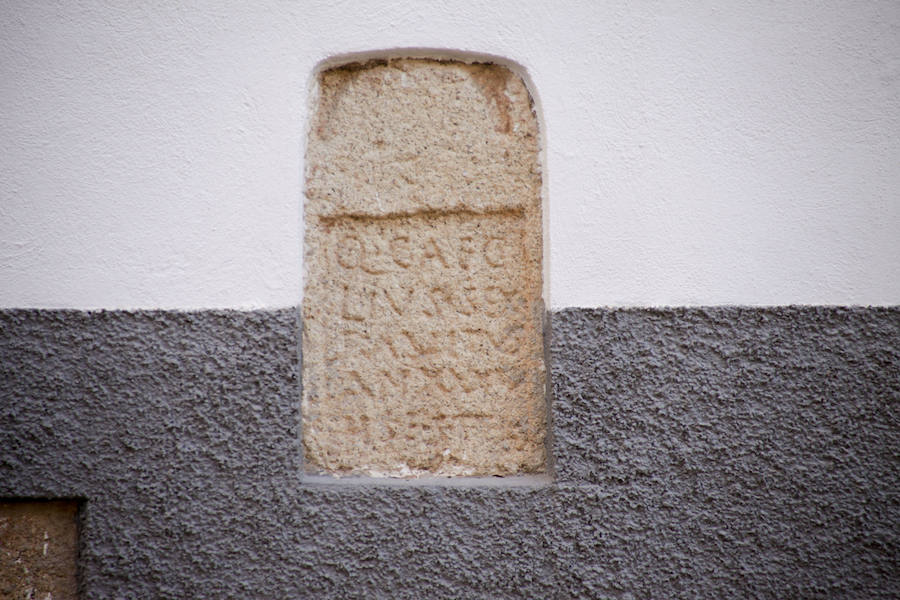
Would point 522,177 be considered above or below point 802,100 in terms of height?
below

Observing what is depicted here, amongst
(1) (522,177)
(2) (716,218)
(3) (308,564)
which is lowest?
(3) (308,564)

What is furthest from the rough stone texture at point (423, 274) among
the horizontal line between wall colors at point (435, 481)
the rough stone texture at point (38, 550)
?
the rough stone texture at point (38, 550)

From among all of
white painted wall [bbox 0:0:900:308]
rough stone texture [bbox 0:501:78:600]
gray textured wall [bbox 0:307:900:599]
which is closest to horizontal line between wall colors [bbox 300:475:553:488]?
gray textured wall [bbox 0:307:900:599]

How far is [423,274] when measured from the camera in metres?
1.83

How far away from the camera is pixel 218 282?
1.72 metres

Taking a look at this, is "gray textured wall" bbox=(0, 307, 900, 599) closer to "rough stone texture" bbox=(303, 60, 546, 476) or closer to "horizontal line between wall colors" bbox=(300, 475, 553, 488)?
"horizontal line between wall colors" bbox=(300, 475, 553, 488)

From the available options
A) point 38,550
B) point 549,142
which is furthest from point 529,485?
point 38,550

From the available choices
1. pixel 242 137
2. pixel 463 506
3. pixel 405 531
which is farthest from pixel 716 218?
pixel 242 137

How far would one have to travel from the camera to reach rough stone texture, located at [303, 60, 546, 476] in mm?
1805

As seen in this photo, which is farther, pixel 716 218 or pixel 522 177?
pixel 522 177

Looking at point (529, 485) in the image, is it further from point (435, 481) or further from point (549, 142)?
point (549, 142)

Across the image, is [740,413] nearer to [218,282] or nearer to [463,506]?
[463,506]

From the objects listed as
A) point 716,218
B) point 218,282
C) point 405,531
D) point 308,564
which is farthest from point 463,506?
point 716,218

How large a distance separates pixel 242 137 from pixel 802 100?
1596 millimetres
